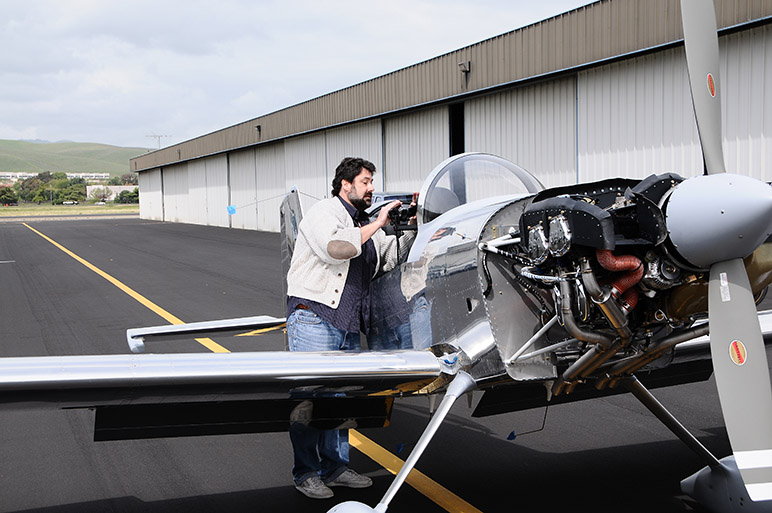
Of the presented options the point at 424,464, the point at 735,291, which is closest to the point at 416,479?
the point at 424,464

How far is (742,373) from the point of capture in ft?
9.73

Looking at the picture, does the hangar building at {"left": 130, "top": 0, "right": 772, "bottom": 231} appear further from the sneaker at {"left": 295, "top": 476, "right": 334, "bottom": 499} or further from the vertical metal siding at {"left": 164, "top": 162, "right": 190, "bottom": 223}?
the vertical metal siding at {"left": 164, "top": 162, "right": 190, "bottom": 223}

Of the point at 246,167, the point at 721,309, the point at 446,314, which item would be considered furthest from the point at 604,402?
the point at 246,167

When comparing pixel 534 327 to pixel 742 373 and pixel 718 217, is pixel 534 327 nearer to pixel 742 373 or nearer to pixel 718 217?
pixel 742 373

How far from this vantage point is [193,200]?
1944 inches

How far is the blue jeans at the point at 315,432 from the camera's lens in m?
4.17

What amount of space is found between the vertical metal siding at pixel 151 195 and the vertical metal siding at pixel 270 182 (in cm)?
2297

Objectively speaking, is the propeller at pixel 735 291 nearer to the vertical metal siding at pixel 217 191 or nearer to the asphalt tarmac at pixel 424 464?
the asphalt tarmac at pixel 424 464

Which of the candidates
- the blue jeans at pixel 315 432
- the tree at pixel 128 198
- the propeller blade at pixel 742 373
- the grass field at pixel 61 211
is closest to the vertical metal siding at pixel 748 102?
the blue jeans at pixel 315 432

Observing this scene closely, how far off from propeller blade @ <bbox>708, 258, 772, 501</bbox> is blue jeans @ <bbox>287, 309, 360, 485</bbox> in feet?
6.71

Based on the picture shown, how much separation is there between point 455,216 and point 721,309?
5.14 ft

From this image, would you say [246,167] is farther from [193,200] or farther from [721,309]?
[721,309]

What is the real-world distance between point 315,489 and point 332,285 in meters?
1.23

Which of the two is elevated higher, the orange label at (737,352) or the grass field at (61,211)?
the orange label at (737,352)
